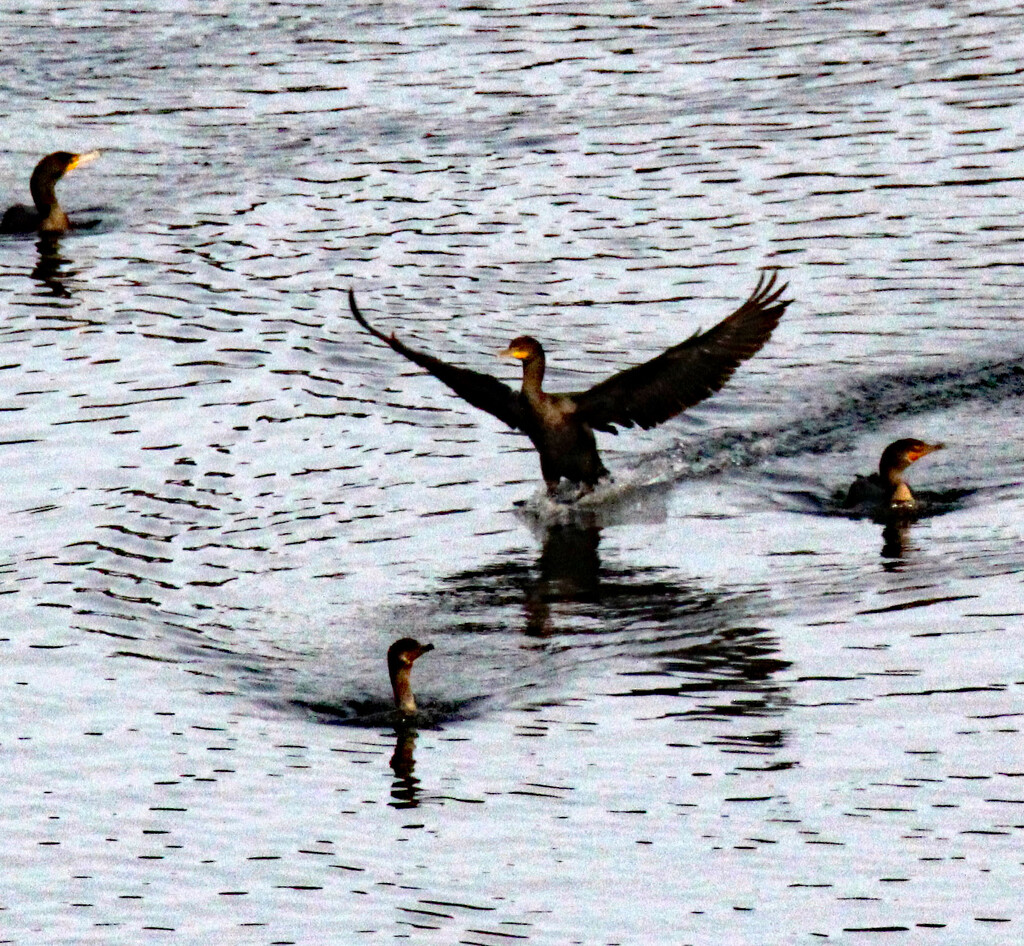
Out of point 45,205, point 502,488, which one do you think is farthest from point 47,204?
point 502,488

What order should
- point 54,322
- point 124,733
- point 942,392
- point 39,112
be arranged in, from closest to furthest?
1. point 124,733
2. point 942,392
3. point 54,322
4. point 39,112

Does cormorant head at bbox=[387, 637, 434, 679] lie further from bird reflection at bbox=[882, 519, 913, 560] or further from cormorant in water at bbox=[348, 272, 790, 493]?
bird reflection at bbox=[882, 519, 913, 560]

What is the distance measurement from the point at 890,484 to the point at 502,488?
8.55 feet

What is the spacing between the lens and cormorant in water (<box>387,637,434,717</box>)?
450 inches

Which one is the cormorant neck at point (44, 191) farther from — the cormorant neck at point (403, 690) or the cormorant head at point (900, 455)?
the cormorant neck at point (403, 690)

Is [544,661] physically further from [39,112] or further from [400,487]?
[39,112]

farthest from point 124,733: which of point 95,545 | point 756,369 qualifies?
point 756,369

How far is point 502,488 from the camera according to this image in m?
16.0

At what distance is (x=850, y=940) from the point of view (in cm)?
909

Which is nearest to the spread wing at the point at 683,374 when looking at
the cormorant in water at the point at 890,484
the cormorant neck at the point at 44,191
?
the cormorant in water at the point at 890,484

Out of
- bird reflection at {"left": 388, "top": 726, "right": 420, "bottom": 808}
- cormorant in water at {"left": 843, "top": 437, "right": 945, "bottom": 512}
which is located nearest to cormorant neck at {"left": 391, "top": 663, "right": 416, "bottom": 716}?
bird reflection at {"left": 388, "top": 726, "right": 420, "bottom": 808}

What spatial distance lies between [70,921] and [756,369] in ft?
31.5

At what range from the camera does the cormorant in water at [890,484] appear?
15148 mm

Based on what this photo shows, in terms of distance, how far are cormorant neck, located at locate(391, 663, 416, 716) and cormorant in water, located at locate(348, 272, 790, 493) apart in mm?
3504
